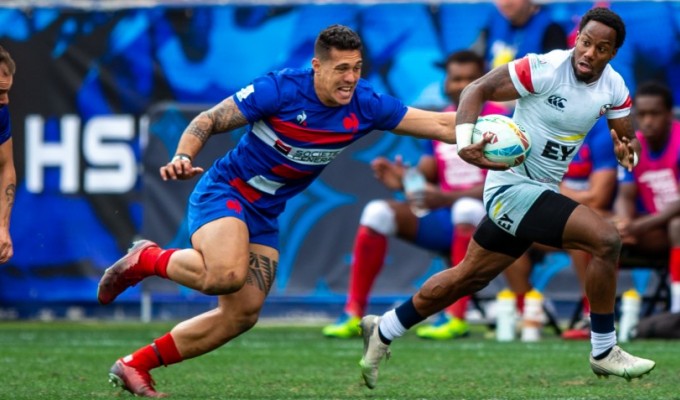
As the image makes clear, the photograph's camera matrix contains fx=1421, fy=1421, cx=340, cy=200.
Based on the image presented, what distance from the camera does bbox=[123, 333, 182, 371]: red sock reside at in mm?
7477

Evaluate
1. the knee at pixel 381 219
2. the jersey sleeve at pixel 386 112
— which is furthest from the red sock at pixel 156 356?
the knee at pixel 381 219

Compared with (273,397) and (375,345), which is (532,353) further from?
(273,397)

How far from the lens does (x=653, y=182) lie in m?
11.6

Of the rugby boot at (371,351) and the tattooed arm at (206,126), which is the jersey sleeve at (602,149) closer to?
the rugby boot at (371,351)

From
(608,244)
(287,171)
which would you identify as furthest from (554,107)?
(287,171)

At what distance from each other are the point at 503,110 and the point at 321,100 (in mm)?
4250

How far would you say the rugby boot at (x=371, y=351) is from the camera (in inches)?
303

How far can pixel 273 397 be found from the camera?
24.0 feet

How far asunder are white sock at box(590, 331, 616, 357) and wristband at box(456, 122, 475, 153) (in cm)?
122

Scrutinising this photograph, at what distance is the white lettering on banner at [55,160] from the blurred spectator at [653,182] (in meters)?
5.30

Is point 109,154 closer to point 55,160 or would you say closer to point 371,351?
point 55,160

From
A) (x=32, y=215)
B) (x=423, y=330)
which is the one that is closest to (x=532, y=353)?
(x=423, y=330)

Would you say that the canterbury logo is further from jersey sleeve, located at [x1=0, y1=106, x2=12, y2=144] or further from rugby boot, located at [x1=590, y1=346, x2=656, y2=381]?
jersey sleeve, located at [x1=0, y1=106, x2=12, y2=144]

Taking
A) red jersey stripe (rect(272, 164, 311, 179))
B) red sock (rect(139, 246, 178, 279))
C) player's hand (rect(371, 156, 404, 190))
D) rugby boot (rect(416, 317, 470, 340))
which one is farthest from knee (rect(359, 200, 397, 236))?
red sock (rect(139, 246, 178, 279))
